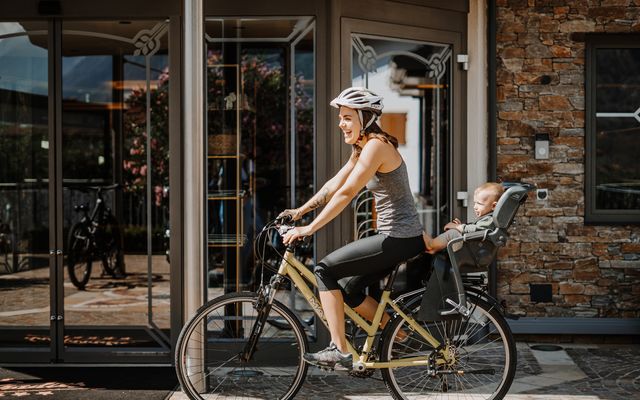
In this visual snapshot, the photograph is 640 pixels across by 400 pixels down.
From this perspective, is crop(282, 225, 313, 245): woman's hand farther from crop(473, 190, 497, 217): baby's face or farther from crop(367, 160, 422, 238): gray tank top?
crop(473, 190, 497, 217): baby's face

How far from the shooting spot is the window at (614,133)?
6.35 metres

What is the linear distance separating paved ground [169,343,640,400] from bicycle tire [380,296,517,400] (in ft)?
1.17

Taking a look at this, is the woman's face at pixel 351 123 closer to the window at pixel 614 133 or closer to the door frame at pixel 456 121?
the door frame at pixel 456 121

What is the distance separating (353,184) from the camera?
13.9ft

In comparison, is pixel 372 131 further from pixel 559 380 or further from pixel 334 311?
pixel 559 380

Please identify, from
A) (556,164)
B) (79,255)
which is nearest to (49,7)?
(79,255)

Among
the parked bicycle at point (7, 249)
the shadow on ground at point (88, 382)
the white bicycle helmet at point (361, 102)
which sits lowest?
the shadow on ground at point (88, 382)

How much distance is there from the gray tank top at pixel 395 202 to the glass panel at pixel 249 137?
5.65 feet

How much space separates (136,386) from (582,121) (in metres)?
3.69

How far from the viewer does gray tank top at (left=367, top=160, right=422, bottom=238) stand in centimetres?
434

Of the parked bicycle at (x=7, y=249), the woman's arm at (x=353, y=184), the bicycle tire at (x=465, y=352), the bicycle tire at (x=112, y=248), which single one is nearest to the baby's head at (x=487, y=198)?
the bicycle tire at (x=465, y=352)

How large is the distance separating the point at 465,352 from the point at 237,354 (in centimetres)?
120

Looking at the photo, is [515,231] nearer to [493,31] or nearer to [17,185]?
[493,31]

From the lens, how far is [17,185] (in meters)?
6.74
